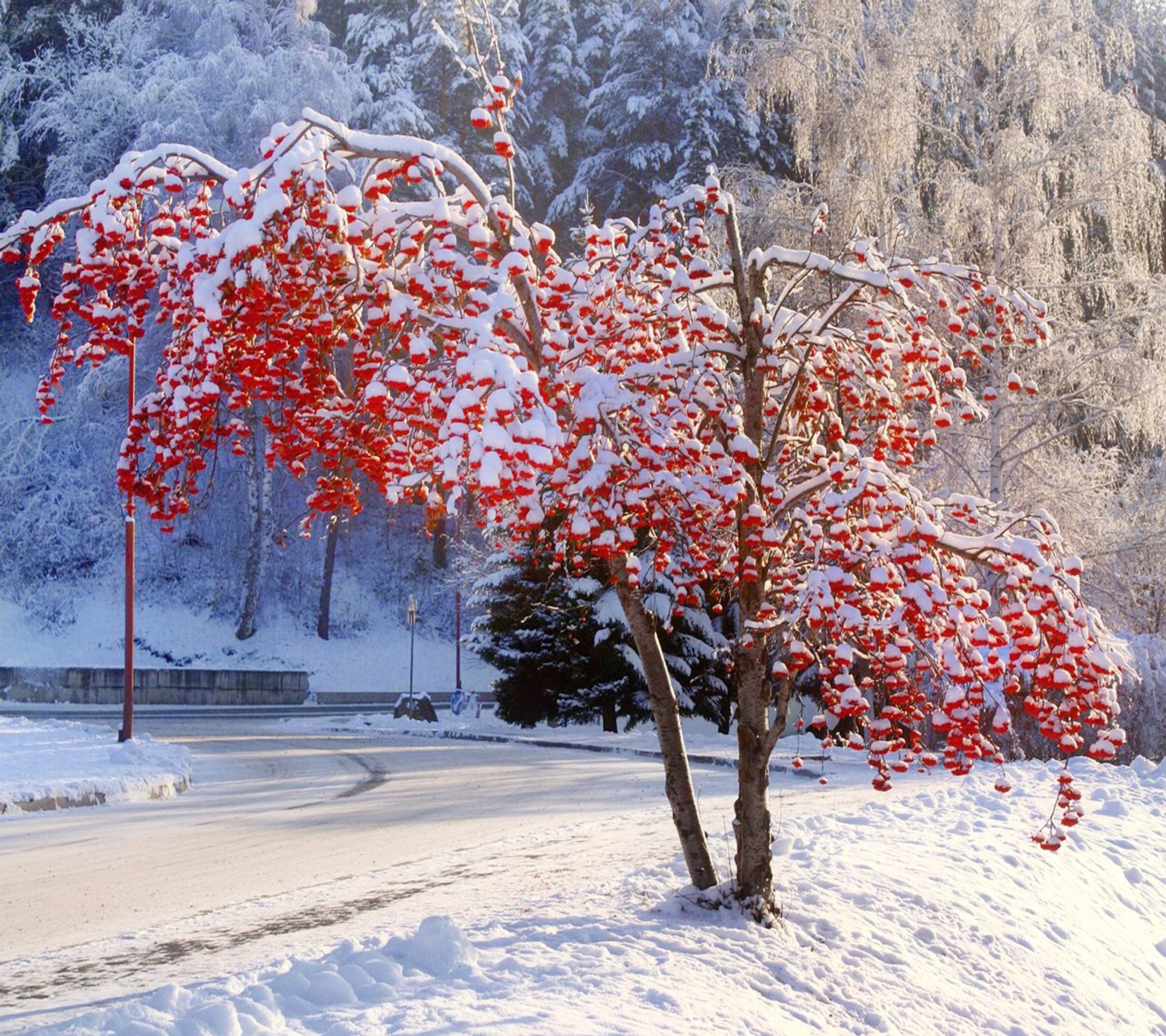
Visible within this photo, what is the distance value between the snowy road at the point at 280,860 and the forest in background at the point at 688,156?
2.65m

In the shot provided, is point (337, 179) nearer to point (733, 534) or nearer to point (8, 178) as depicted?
point (8, 178)

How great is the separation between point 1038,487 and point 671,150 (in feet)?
94.7

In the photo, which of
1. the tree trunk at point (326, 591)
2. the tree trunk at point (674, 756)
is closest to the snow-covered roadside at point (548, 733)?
the tree trunk at point (326, 591)

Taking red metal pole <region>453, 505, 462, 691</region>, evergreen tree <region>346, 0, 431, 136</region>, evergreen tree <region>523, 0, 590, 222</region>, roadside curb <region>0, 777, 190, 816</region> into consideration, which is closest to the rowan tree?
roadside curb <region>0, 777, 190, 816</region>

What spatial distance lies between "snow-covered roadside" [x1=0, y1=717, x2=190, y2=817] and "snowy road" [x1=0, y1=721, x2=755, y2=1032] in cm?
51

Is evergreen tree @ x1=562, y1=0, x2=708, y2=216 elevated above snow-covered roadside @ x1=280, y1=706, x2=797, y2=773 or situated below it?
above

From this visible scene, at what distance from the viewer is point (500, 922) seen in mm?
6816

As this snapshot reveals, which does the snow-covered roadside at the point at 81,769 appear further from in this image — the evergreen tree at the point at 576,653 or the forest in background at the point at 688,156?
the evergreen tree at the point at 576,653

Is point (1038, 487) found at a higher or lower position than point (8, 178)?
lower

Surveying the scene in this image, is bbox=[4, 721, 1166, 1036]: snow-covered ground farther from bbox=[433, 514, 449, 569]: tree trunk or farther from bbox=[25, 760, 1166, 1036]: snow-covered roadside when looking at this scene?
bbox=[433, 514, 449, 569]: tree trunk

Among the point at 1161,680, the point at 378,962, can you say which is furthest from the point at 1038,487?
the point at 378,962

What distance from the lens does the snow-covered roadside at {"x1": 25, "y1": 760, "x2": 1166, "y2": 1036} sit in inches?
203

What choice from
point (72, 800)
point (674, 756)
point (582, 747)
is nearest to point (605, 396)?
point (674, 756)

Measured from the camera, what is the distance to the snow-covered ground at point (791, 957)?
204 inches
